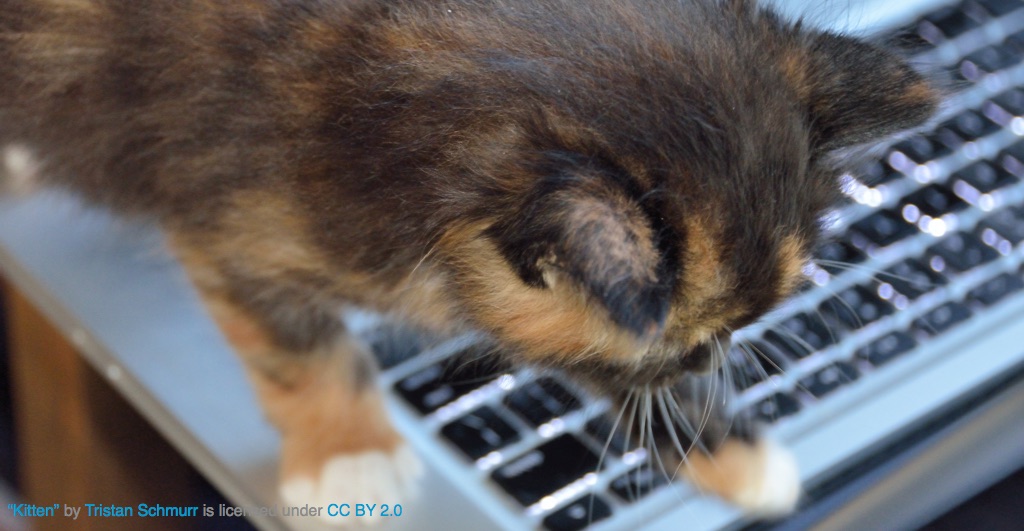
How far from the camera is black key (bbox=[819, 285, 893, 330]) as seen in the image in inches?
32.1

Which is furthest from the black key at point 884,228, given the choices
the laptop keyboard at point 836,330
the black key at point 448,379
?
the black key at point 448,379

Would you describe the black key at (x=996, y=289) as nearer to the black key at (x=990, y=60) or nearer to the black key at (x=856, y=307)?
the black key at (x=856, y=307)

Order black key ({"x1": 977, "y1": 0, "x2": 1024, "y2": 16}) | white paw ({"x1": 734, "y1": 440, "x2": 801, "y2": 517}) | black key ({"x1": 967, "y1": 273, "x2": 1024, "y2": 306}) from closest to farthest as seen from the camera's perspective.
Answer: white paw ({"x1": 734, "y1": 440, "x2": 801, "y2": 517}) → black key ({"x1": 967, "y1": 273, "x2": 1024, "y2": 306}) → black key ({"x1": 977, "y1": 0, "x2": 1024, "y2": 16})

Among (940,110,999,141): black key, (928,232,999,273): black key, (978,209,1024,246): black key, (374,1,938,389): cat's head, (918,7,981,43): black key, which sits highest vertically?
(374,1,938,389): cat's head

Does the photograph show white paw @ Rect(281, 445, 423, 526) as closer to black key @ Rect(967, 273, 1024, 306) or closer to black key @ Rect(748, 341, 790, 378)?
black key @ Rect(748, 341, 790, 378)

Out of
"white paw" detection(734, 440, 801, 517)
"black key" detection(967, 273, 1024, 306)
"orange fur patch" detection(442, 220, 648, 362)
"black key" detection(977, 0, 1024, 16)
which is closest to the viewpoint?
"orange fur patch" detection(442, 220, 648, 362)

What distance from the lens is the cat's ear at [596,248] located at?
20.0 inches

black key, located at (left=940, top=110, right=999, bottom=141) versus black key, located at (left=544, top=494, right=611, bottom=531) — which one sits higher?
black key, located at (left=940, top=110, right=999, bottom=141)

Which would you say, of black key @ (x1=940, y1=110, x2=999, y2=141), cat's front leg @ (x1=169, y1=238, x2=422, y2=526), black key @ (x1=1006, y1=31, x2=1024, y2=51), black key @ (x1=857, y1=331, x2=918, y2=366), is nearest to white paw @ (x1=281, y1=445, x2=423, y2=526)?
cat's front leg @ (x1=169, y1=238, x2=422, y2=526)

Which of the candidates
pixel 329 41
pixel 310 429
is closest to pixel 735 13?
pixel 329 41

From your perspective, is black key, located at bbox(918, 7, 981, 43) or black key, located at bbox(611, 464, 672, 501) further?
black key, located at bbox(918, 7, 981, 43)

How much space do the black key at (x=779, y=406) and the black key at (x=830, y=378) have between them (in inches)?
0.6

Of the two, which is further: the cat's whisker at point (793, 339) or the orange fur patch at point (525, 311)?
the cat's whisker at point (793, 339)

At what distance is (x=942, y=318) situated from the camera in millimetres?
804
